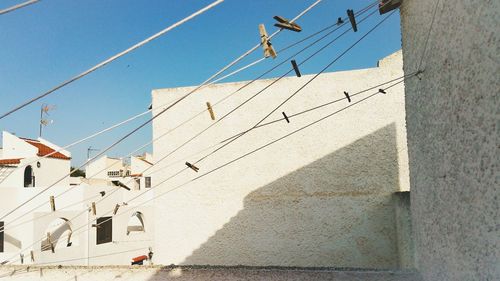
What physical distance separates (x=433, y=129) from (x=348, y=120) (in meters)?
4.71

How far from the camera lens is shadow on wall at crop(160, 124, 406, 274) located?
26.8ft

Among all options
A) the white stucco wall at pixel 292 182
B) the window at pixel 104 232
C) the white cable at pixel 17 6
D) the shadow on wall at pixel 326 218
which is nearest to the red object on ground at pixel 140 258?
the window at pixel 104 232

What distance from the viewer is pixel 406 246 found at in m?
6.60

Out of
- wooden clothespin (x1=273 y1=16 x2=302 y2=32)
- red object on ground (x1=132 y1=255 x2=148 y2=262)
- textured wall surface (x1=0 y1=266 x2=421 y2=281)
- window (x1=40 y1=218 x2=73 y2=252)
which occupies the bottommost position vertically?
red object on ground (x1=132 y1=255 x2=148 y2=262)

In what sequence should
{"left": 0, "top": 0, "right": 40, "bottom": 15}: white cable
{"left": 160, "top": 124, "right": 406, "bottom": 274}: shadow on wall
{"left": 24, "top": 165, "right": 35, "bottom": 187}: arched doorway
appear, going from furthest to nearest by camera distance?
{"left": 24, "top": 165, "right": 35, "bottom": 187}: arched doorway < {"left": 160, "top": 124, "right": 406, "bottom": 274}: shadow on wall < {"left": 0, "top": 0, "right": 40, "bottom": 15}: white cable

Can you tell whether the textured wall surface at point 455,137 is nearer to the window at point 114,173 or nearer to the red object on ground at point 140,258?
the red object on ground at point 140,258

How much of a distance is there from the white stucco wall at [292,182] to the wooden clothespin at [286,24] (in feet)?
16.1

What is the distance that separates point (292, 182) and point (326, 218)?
1.12 meters

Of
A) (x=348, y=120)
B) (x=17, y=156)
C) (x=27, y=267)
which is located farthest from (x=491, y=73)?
(x=17, y=156)

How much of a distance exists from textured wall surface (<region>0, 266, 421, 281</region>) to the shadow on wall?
2.91m

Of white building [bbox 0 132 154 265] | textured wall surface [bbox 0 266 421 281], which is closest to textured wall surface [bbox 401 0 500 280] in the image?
textured wall surface [bbox 0 266 421 281]

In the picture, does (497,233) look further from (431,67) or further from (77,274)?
(77,274)

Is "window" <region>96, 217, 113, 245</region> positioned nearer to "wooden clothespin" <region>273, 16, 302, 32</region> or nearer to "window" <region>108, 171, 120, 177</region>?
"wooden clothespin" <region>273, 16, 302, 32</region>

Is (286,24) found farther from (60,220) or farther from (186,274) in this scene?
(60,220)
